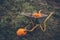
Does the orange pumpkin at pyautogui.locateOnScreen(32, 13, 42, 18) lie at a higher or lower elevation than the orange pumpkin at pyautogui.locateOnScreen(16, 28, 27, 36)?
higher

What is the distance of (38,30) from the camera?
291 centimetres

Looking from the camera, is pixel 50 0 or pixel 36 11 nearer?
pixel 36 11

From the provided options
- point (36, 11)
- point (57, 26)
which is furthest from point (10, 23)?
point (57, 26)

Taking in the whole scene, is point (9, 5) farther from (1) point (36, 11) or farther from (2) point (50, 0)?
(2) point (50, 0)

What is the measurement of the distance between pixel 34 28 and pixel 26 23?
11 centimetres

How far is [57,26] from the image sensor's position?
310cm

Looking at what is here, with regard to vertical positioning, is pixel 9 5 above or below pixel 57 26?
above

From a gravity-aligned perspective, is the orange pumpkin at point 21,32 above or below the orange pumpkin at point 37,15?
below

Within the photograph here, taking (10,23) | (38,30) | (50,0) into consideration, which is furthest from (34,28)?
(50,0)

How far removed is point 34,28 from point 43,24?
4.5 inches

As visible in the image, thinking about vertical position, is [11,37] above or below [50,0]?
below

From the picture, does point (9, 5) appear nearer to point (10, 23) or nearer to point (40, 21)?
point (10, 23)

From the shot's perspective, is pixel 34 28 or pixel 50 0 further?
pixel 50 0

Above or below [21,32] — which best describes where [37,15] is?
above
